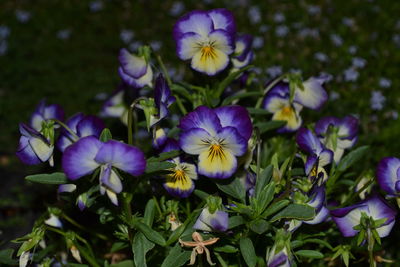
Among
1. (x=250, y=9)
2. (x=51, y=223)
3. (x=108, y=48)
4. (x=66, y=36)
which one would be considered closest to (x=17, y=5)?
(x=66, y=36)

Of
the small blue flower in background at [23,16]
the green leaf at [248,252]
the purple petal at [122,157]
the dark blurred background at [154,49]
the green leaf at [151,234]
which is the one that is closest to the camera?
the purple petal at [122,157]

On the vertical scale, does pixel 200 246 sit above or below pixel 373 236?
above

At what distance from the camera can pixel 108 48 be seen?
15.0 feet

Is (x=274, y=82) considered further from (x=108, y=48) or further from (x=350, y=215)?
(x=108, y=48)

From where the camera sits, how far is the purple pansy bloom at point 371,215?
184 centimetres

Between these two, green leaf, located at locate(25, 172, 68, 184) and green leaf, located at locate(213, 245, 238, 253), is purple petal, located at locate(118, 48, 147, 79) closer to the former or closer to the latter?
green leaf, located at locate(25, 172, 68, 184)

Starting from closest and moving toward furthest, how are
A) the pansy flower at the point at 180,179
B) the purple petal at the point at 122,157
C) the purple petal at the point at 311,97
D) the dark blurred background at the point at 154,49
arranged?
1. the purple petal at the point at 122,157
2. the pansy flower at the point at 180,179
3. the purple petal at the point at 311,97
4. the dark blurred background at the point at 154,49

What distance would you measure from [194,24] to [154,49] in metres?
2.31

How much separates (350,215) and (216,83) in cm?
73

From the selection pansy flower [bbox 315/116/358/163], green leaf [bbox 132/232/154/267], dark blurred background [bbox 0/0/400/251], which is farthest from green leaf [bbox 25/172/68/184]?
dark blurred background [bbox 0/0/400/251]

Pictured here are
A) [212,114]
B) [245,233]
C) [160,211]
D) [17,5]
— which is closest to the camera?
[212,114]

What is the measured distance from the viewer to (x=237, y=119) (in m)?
1.77

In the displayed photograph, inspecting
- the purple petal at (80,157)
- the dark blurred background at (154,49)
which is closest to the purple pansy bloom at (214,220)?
the purple petal at (80,157)

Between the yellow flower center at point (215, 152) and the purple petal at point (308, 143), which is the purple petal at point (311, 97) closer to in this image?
the purple petal at point (308, 143)
